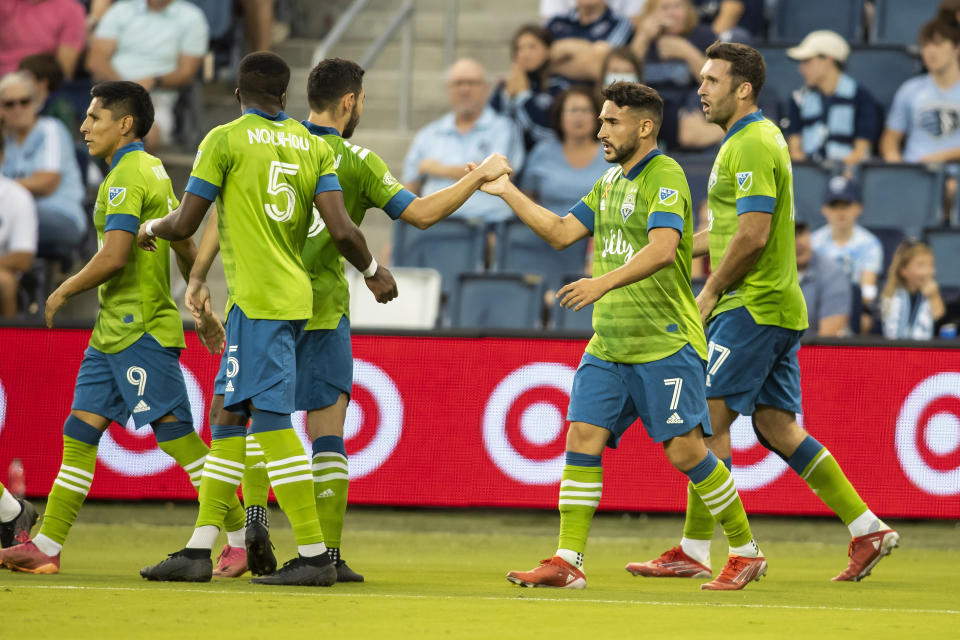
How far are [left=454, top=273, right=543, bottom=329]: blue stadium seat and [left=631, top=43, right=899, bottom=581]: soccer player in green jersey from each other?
12.6 ft

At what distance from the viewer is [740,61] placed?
667 centimetres

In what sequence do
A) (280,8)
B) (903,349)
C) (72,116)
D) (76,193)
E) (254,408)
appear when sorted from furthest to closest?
(280,8) < (72,116) < (76,193) < (903,349) < (254,408)

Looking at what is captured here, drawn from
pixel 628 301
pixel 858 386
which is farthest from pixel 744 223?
pixel 858 386

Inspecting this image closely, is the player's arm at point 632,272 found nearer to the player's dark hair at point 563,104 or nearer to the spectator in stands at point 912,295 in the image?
the spectator in stands at point 912,295

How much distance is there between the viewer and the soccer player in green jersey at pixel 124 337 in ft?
20.9

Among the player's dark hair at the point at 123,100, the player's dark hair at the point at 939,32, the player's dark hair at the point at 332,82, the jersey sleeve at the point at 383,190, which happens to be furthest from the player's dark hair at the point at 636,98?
the player's dark hair at the point at 939,32

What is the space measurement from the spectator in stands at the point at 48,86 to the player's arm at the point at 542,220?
23.8 feet

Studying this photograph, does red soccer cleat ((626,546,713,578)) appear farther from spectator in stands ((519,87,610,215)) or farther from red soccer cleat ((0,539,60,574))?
Result: spectator in stands ((519,87,610,215))

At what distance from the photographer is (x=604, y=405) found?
6117mm

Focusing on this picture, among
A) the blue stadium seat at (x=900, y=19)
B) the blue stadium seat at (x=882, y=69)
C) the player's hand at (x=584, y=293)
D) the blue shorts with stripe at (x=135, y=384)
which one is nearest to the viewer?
the player's hand at (x=584, y=293)

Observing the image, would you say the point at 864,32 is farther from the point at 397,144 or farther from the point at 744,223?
the point at 744,223

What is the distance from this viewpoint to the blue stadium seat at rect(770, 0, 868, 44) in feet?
43.3

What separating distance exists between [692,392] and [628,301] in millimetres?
464

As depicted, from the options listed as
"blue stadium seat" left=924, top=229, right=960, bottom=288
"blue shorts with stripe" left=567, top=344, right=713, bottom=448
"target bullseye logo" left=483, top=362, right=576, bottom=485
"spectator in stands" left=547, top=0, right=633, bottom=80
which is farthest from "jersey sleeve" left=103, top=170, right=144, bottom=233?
"spectator in stands" left=547, top=0, right=633, bottom=80
